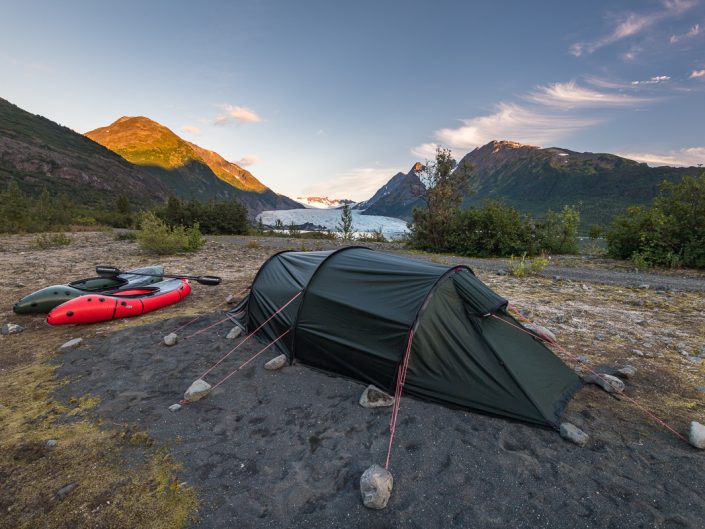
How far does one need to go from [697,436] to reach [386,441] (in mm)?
3393

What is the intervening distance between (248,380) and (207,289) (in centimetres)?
568

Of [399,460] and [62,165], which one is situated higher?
[62,165]

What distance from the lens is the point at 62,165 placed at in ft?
269

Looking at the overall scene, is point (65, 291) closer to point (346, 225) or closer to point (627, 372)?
point (627, 372)

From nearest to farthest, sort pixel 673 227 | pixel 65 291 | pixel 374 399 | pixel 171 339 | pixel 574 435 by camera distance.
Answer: pixel 574 435 → pixel 374 399 → pixel 171 339 → pixel 65 291 → pixel 673 227

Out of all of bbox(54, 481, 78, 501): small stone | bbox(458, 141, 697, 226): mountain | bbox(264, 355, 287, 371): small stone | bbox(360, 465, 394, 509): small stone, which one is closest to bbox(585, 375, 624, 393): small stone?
bbox(360, 465, 394, 509): small stone

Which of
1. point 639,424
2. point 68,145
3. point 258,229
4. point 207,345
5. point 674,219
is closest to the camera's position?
point 639,424

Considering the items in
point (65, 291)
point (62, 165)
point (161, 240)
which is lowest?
point (65, 291)

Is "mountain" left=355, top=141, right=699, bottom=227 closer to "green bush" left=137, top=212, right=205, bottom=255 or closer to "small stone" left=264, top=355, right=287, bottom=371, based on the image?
Answer: "green bush" left=137, top=212, right=205, bottom=255

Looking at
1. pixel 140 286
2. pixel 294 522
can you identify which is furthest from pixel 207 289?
pixel 294 522

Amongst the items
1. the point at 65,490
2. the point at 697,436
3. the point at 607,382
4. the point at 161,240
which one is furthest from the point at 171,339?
the point at 161,240

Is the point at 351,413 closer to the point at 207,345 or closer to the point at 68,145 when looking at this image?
the point at 207,345

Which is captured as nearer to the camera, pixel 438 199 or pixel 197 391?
pixel 197 391

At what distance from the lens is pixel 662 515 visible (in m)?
2.87
